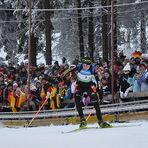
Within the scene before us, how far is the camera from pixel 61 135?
12.0 meters

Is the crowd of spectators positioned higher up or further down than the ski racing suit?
further down

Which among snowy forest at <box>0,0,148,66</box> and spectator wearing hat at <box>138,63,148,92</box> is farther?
snowy forest at <box>0,0,148,66</box>

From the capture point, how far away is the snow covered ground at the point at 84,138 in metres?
10.0

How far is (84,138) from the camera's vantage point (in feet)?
36.3

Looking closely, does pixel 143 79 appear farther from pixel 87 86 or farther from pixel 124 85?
pixel 87 86

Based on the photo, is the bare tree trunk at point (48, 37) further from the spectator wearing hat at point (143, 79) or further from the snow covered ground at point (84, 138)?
the snow covered ground at point (84, 138)

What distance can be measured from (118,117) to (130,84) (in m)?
1.14

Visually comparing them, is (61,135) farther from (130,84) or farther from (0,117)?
(0,117)

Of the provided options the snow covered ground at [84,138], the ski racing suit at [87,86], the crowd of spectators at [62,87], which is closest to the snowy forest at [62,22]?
the crowd of spectators at [62,87]

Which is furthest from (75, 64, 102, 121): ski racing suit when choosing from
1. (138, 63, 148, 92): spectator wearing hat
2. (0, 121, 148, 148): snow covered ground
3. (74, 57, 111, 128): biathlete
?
(138, 63, 148, 92): spectator wearing hat

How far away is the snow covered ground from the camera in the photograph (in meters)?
10.0

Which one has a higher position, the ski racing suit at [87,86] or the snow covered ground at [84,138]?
the ski racing suit at [87,86]

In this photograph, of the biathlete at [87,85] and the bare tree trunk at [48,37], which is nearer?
the biathlete at [87,85]

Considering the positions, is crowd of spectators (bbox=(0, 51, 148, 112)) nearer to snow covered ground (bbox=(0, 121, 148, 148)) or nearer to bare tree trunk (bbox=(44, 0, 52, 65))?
snow covered ground (bbox=(0, 121, 148, 148))
